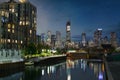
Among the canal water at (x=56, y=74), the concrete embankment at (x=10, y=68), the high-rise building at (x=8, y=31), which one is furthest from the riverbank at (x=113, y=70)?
the high-rise building at (x=8, y=31)

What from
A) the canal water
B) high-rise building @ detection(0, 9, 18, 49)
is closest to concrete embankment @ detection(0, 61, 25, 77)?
the canal water

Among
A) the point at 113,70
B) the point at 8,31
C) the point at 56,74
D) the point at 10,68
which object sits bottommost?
the point at 56,74

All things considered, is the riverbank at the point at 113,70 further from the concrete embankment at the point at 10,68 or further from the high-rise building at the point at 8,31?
the high-rise building at the point at 8,31

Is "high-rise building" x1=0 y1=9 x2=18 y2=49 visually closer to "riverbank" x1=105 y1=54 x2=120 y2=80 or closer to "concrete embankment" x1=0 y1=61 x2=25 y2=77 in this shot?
"concrete embankment" x1=0 y1=61 x2=25 y2=77

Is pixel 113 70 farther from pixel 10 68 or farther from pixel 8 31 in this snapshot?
pixel 8 31

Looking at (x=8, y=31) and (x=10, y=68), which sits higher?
(x=8, y=31)

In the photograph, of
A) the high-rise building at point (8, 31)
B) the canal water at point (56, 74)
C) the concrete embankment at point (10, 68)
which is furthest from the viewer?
the high-rise building at point (8, 31)

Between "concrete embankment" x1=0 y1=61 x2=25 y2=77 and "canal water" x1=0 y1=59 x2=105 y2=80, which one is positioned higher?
"concrete embankment" x1=0 y1=61 x2=25 y2=77

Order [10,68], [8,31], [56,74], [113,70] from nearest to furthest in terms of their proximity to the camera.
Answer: [113,70], [10,68], [56,74], [8,31]

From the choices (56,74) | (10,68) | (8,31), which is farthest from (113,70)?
(8,31)

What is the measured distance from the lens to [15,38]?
567ft

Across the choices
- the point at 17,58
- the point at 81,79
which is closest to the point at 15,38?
the point at 17,58

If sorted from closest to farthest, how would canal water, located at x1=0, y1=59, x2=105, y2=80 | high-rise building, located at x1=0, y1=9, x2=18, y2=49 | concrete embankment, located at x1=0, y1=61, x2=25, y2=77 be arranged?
canal water, located at x1=0, y1=59, x2=105, y2=80 < concrete embankment, located at x1=0, y1=61, x2=25, y2=77 < high-rise building, located at x1=0, y1=9, x2=18, y2=49

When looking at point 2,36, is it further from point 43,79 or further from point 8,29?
point 43,79
